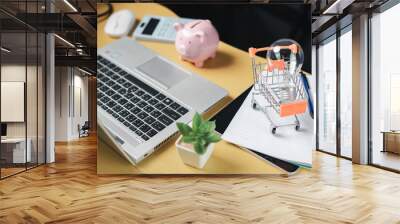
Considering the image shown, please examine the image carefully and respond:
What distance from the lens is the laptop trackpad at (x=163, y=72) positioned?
240 inches

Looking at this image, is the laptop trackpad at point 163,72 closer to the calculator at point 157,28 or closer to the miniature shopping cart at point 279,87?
the calculator at point 157,28

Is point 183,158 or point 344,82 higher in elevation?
point 344,82

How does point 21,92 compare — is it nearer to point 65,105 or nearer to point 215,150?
point 215,150

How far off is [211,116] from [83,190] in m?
2.24

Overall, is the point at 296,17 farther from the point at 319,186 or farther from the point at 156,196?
the point at 156,196

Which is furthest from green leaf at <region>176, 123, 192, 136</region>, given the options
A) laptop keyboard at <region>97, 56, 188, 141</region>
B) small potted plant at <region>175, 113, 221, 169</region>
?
laptop keyboard at <region>97, 56, 188, 141</region>

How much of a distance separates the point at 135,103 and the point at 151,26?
1.34 meters

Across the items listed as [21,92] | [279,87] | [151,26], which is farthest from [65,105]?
[279,87]

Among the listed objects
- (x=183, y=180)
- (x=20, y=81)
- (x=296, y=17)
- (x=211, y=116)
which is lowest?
(x=183, y=180)

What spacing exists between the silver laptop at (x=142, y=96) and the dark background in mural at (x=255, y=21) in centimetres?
88

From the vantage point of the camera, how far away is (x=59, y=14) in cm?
744

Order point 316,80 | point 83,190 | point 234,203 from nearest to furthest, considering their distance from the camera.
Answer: point 234,203 < point 83,190 < point 316,80

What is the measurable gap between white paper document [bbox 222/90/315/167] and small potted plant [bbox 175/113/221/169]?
0.97ft

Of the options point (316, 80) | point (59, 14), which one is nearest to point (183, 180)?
point (59, 14)
